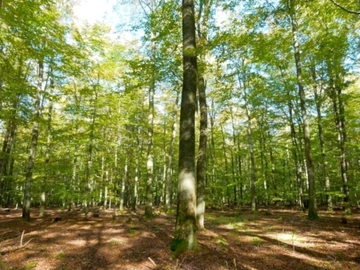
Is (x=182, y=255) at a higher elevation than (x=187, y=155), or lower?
lower

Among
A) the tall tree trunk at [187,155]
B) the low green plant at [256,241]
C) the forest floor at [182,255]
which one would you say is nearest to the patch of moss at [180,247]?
the tall tree trunk at [187,155]

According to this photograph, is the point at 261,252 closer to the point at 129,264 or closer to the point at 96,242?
the point at 129,264

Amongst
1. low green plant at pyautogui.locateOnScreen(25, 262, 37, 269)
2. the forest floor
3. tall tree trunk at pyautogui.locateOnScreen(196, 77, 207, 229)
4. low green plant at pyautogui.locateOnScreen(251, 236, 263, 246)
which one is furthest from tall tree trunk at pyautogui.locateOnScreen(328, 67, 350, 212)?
low green plant at pyautogui.locateOnScreen(25, 262, 37, 269)

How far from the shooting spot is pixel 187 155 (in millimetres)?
7188

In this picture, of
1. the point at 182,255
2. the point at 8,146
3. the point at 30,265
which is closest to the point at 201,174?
the point at 182,255

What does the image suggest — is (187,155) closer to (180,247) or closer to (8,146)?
(180,247)

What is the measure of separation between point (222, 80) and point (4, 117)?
31.2 ft

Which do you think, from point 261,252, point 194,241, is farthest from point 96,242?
point 261,252

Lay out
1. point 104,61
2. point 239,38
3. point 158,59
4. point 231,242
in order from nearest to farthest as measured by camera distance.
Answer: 1. point 231,242
2. point 239,38
3. point 158,59
4. point 104,61

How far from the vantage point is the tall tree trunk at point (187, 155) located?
674 centimetres

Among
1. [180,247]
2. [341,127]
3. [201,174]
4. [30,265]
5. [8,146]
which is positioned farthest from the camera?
[8,146]

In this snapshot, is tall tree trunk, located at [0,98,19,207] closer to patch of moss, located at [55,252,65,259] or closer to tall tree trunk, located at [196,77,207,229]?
patch of moss, located at [55,252,65,259]

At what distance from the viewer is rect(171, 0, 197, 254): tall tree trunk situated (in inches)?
265

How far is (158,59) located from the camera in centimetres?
1016
